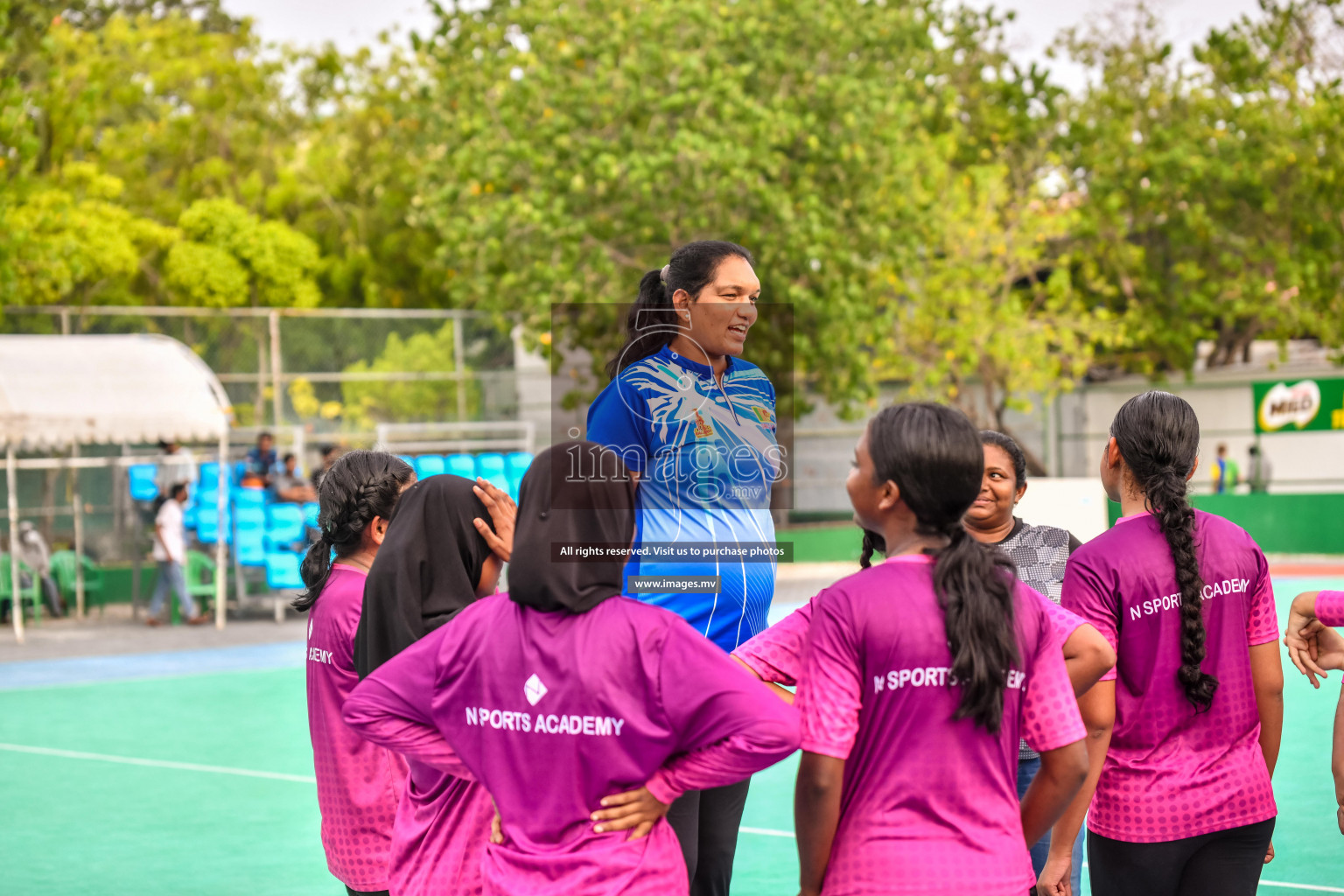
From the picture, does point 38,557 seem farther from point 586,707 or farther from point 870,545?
point 586,707

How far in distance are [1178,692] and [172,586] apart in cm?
1515

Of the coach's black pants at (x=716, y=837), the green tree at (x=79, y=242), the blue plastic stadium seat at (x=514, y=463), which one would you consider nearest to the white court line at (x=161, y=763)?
the coach's black pants at (x=716, y=837)

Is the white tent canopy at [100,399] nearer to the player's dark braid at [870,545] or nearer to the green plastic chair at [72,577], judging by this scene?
the green plastic chair at [72,577]

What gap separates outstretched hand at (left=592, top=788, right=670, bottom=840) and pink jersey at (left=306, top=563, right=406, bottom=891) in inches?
51.7

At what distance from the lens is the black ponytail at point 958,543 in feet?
8.35

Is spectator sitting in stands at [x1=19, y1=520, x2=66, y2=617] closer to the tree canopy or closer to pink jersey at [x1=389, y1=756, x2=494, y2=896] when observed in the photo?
the tree canopy

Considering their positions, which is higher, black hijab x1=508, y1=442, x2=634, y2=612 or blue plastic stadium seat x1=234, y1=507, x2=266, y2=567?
black hijab x1=508, y1=442, x2=634, y2=612

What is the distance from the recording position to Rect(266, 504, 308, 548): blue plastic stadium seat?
16.1m

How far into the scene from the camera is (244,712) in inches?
428

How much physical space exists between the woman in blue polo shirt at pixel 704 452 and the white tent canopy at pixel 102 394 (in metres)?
13.3

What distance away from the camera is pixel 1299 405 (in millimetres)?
21062

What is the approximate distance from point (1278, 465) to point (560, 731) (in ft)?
82.7

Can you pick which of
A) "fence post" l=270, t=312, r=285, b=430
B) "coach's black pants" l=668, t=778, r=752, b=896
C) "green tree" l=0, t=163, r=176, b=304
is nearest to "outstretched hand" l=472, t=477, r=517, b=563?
"coach's black pants" l=668, t=778, r=752, b=896

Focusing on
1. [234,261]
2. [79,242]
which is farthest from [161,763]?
[234,261]
